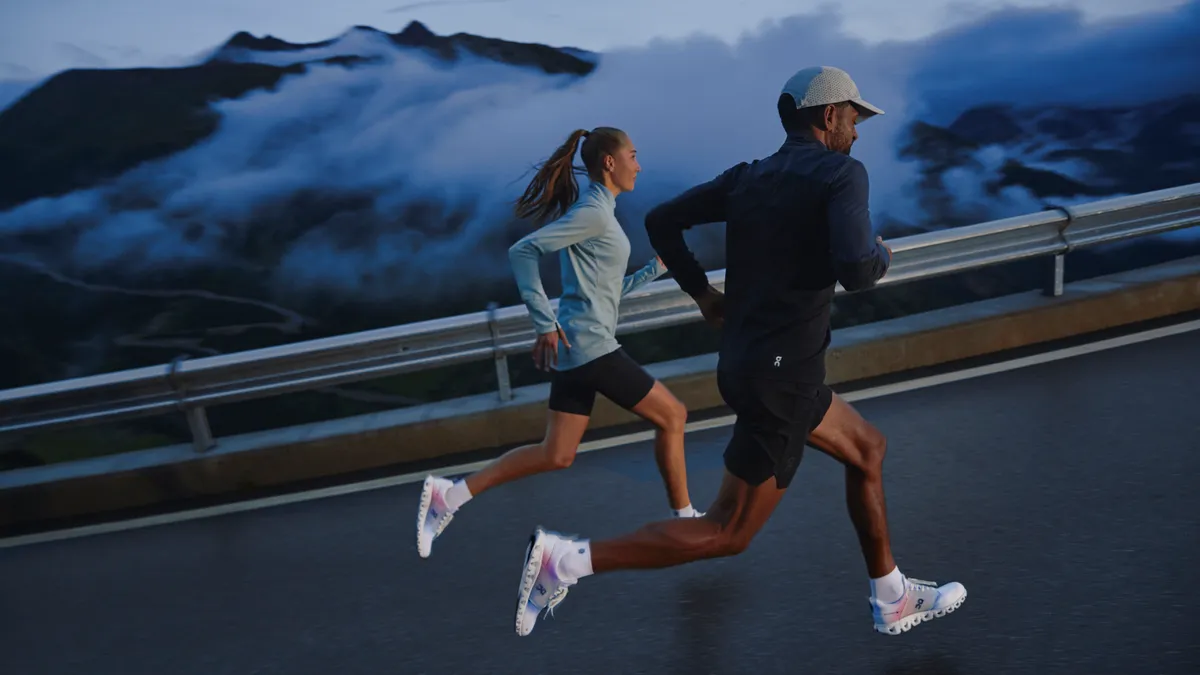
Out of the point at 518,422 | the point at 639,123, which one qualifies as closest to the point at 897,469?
the point at 518,422

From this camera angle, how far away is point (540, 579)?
3.91 metres

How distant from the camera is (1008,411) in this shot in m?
6.22

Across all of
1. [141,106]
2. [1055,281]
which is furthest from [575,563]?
[141,106]

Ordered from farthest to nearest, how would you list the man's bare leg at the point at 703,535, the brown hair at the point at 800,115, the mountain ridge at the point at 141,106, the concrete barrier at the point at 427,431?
the mountain ridge at the point at 141,106 < the concrete barrier at the point at 427,431 < the man's bare leg at the point at 703,535 < the brown hair at the point at 800,115

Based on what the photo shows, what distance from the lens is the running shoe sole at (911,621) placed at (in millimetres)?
3867

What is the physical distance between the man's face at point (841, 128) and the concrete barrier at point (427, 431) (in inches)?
131

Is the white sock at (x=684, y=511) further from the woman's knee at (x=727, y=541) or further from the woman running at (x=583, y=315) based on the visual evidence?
the woman's knee at (x=727, y=541)

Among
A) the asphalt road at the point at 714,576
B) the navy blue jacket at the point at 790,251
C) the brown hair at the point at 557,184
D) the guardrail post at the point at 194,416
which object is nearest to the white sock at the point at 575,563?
the asphalt road at the point at 714,576

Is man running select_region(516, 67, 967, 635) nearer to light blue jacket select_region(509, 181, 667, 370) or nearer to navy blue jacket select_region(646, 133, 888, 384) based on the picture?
navy blue jacket select_region(646, 133, 888, 384)

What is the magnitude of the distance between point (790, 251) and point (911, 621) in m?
1.42

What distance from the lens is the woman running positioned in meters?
4.69

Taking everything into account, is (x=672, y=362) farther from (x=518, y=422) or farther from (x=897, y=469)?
(x=897, y=469)

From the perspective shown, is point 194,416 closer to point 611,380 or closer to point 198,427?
point 198,427

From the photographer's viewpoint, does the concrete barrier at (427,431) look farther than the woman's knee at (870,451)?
Yes
